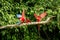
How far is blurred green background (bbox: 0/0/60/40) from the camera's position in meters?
2.40

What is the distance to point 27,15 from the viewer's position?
2535 millimetres

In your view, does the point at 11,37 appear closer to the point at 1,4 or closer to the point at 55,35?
the point at 1,4

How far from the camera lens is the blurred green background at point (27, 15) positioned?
240 centimetres

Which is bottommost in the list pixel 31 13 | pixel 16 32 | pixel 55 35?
pixel 55 35

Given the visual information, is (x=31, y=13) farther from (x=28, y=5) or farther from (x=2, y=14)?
(x=2, y=14)

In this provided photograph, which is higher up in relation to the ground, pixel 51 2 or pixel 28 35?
pixel 51 2

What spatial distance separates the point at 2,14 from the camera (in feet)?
7.79

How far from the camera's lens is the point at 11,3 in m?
2.55

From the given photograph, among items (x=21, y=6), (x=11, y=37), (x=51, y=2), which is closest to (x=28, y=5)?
(x=21, y=6)

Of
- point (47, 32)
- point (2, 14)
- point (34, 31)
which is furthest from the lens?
point (47, 32)

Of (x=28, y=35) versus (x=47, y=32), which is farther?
(x=47, y=32)

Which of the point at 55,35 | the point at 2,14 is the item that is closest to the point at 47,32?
the point at 55,35

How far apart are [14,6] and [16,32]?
0.38 metres

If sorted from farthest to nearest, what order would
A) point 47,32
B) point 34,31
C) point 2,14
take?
point 47,32 < point 34,31 < point 2,14
